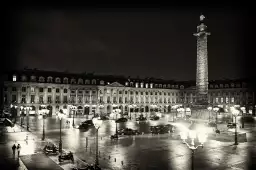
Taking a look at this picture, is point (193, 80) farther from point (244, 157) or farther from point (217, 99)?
point (244, 157)

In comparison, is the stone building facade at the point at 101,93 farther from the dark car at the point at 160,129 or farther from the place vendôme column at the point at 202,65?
the dark car at the point at 160,129

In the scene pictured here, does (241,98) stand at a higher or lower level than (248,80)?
lower

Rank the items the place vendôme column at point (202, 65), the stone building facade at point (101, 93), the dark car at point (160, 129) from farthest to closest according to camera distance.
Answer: the stone building facade at point (101, 93) < the place vendôme column at point (202, 65) < the dark car at point (160, 129)

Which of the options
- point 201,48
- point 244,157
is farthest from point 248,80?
point 244,157

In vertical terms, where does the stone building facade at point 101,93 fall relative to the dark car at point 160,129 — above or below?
above

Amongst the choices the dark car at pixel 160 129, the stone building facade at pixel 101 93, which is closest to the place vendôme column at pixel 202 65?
the dark car at pixel 160 129

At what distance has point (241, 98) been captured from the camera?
9250 cm

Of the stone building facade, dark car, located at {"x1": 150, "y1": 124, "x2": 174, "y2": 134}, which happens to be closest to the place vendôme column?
dark car, located at {"x1": 150, "y1": 124, "x2": 174, "y2": 134}

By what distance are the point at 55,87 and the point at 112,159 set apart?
60089 mm

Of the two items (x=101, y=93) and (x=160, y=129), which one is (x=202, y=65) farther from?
(x=101, y=93)

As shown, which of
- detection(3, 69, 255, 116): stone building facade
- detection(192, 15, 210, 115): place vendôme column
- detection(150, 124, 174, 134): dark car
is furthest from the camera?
detection(3, 69, 255, 116): stone building facade

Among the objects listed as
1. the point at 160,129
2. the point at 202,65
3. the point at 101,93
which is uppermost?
the point at 202,65

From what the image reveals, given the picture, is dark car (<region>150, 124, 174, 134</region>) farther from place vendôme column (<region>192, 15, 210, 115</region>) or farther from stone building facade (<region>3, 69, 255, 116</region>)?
stone building facade (<region>3, 69, 255, 116</region>)

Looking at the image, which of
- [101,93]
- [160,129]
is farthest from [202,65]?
[101,93]
